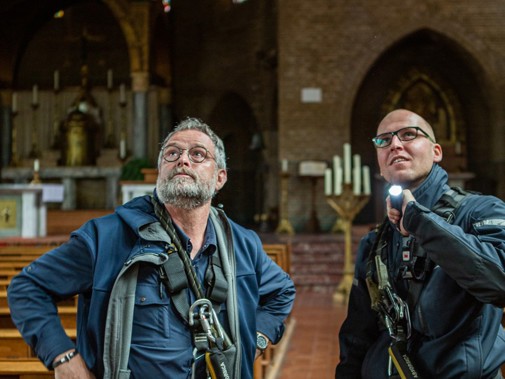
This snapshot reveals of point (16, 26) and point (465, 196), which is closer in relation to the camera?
point (465, 196)

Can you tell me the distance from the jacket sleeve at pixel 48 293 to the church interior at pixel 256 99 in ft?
17.7

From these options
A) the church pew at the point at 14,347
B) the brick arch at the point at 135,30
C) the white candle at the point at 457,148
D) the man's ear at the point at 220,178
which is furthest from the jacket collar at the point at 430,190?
the brick arch at the point at 135,30

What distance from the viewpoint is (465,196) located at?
1.97 metres

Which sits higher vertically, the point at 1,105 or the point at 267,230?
the point at 1,105

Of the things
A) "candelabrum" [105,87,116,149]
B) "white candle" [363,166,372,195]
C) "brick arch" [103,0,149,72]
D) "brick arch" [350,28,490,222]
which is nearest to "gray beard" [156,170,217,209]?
"white candle" [363,166,372,195]

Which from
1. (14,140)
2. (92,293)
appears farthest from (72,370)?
(14,140)

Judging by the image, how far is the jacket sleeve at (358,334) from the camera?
2.11 meters

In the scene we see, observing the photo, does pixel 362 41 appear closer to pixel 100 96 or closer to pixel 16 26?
pixel 100 96

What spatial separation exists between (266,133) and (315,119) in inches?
91.6

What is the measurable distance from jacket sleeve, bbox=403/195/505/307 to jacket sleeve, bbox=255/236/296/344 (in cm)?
55

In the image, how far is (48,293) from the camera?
1.89m

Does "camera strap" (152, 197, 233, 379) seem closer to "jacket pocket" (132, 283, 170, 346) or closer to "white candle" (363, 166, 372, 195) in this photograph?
"jacket pocket" (132, 283, 170, 346)

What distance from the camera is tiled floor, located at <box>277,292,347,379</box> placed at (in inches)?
176

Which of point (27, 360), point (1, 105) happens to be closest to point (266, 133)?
point (1, 105)
